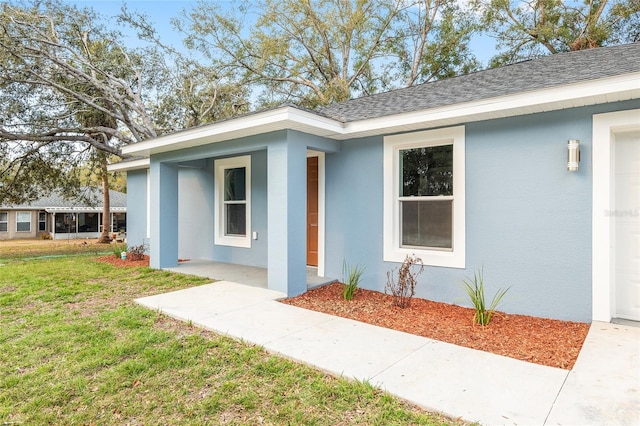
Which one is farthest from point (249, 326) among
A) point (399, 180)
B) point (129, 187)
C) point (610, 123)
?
point (129, 187)

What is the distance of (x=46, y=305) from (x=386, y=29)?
57.1ft

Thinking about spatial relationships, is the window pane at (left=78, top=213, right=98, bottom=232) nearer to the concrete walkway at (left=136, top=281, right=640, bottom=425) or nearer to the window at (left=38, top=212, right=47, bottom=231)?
the window at (left=38, top=212, right=47, bottom=231)

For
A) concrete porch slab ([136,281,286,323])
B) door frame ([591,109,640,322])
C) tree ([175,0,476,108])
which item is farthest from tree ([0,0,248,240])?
door frame ([591,109,640,322])

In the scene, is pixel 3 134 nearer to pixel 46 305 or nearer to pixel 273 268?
→ pixel 46 305

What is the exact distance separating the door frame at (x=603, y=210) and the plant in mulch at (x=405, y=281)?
211 centimetres

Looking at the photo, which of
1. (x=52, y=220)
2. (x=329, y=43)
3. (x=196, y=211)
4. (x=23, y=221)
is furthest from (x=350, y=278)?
(x=23, y=221)

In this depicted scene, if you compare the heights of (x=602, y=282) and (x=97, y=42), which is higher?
(x=97, y=42)

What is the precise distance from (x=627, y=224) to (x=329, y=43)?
16.4 meters

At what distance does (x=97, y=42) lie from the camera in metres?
14.0

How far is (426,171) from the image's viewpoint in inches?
216

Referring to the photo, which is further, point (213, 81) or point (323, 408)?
point (213, 81)

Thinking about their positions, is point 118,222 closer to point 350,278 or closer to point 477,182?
point 350,278

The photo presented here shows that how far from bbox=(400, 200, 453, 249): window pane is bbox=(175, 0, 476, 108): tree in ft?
38.1

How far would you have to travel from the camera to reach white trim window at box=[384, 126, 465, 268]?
5.11 meters
